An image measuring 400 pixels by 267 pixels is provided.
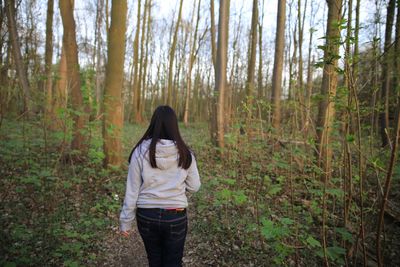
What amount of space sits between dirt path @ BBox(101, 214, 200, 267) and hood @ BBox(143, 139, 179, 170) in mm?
2139

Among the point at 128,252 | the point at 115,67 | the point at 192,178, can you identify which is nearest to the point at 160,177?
the point at 192,178

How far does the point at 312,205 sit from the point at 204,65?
89.5 ft

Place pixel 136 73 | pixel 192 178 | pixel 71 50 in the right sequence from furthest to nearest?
pixel 136 73, pixel 71 50, pixel 192 178

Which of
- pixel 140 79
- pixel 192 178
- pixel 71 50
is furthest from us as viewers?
pixel 140 79

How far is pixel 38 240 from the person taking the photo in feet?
12.2

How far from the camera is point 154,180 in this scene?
7.43ft

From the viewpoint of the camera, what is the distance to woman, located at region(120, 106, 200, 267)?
88.7 inches

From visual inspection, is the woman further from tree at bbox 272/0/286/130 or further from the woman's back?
tree at bbox 272/0/286/130

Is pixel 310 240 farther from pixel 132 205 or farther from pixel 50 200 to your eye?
pixel 50 200

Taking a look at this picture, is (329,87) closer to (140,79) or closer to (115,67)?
(115,67)

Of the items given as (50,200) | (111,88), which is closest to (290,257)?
(50,200)

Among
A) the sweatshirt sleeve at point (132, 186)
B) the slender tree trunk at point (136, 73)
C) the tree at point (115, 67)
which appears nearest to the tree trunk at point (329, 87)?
the sweatshirt sleeve at point (132, 186)

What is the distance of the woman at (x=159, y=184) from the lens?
2.25 meters

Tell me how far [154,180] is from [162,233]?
1.68ft
